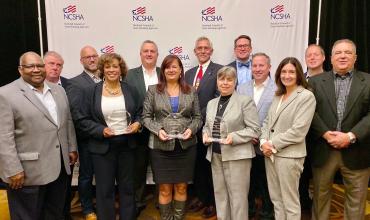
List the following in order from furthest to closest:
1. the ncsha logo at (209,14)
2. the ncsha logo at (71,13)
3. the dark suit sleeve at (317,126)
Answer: the ncsha logo at (209,14), the ncsha logo at (71,13), the dark suit sleeve at (317,126)

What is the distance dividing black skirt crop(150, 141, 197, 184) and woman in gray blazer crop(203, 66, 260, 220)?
244 mm

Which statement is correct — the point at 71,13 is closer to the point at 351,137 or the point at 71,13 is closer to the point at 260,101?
the point at 260,101

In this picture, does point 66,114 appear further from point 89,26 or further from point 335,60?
point 335,60

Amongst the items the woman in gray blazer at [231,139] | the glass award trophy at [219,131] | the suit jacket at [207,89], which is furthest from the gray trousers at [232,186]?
the suit jacket at [207,89]

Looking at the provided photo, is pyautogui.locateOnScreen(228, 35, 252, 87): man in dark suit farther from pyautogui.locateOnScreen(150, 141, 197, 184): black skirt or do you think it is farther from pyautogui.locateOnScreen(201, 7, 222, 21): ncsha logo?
pyautogui.locateOnScreen(150, 141, 197, 184): black skirt

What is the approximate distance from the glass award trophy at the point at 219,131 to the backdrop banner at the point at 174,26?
1.67m

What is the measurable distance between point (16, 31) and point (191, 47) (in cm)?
223

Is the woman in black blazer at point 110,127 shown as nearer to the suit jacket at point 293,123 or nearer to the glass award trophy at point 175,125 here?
the glass award trophy at point 175,125

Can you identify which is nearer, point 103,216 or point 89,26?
point 103,216

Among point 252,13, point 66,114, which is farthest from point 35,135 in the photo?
point 252,13

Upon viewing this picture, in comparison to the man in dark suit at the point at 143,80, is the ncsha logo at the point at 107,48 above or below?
above

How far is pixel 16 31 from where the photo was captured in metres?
4.08

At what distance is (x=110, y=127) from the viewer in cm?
269

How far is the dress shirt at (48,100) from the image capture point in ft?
7.95
